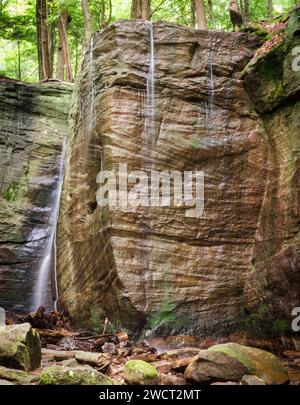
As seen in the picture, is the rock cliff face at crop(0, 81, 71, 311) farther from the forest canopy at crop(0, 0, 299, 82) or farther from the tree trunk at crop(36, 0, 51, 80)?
the tree trunk at crop(36, 0, 51, 80)

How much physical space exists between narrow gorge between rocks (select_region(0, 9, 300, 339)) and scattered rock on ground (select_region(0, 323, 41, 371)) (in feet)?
8.23

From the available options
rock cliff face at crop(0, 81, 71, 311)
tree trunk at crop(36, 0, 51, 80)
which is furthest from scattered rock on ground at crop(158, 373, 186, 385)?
tree trunk at crop(36, 0, 51, 80)

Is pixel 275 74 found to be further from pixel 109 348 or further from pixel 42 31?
pixel 42 31

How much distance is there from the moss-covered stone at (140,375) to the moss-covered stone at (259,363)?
94 centimetres

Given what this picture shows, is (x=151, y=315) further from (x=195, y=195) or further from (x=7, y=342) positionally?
(x=7, y=342)

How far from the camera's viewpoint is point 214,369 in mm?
5852

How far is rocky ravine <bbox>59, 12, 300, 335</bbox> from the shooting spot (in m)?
8.61

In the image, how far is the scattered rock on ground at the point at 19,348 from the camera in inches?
223

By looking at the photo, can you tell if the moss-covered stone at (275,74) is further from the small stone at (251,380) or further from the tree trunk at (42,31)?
the tree trunk at (42,31)

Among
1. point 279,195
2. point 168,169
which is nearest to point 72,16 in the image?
point 168,169

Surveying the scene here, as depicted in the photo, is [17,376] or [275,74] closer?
[17,376]

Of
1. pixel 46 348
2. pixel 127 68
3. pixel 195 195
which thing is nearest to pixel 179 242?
pixel 195 195

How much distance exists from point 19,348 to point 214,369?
2.68 meters
